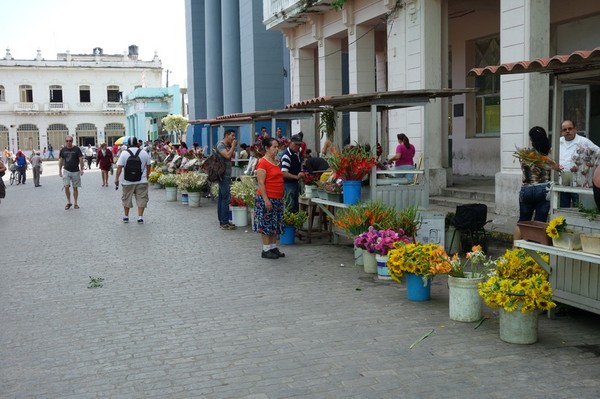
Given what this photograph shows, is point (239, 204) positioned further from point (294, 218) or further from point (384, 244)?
point (384, 244)

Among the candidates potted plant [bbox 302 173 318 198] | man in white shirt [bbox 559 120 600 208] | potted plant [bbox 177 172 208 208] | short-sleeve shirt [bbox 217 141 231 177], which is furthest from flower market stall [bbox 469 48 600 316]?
potted plant [bbox 177 172 208 208]

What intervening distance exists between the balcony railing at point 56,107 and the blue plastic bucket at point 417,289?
236 ft

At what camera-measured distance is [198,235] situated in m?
12.7

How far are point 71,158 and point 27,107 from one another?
60166mm

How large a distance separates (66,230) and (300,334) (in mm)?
9032

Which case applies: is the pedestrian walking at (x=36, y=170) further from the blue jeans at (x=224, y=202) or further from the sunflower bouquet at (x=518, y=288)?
the sunflower bouquet at (x=518, y=288)

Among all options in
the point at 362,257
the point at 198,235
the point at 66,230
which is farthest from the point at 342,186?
the point at 66,230

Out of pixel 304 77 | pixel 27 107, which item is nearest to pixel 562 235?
pixel 304 77

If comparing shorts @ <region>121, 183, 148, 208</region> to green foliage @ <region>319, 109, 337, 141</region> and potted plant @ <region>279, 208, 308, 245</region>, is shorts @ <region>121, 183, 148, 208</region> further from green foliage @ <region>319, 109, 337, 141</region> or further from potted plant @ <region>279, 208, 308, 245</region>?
potted plant @ <region>279, 208, 308, 245</region>

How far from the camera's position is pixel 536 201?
8.31 metres

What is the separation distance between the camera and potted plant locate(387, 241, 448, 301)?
7063 millimetres

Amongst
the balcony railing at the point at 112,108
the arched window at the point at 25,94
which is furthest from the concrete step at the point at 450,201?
the arched window at the point at 25,94

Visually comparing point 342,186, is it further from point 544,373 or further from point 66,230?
point 66,230

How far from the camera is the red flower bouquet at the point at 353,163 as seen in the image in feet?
31.6
